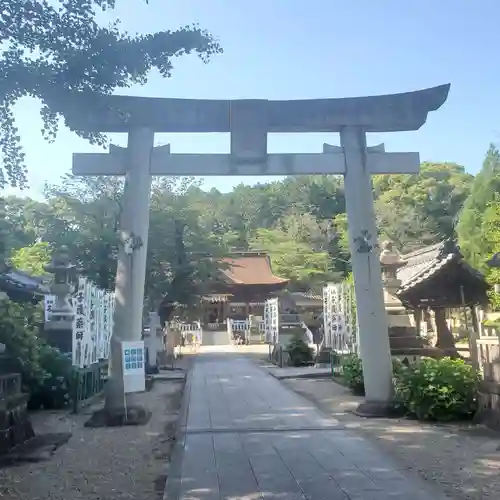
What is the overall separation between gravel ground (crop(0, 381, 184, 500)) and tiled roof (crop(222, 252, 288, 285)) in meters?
32.8

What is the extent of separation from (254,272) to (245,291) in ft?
5.32

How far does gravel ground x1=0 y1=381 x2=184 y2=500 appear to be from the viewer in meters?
5.27

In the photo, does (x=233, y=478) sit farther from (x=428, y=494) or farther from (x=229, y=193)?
(x=229, y=193)

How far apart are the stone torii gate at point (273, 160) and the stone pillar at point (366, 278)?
0.02 meters

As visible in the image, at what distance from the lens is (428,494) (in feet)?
16.0

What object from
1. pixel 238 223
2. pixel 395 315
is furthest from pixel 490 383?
pixel 238 223

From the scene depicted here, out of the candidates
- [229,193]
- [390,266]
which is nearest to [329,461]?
[390,266]

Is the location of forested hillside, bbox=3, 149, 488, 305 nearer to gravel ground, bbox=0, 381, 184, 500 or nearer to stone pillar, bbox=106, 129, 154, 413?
stone pillar, bbox=106, 129, 154, 413

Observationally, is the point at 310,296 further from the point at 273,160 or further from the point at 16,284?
the point at 273,160

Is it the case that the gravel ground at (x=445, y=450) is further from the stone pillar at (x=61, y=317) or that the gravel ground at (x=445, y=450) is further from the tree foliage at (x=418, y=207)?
the tree foliage at (x=418, y=207)

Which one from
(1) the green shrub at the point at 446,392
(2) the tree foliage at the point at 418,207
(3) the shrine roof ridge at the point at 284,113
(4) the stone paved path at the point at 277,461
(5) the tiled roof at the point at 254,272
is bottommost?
(4) the stone paved path at the point at 277,461

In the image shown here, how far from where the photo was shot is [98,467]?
20.4 ft

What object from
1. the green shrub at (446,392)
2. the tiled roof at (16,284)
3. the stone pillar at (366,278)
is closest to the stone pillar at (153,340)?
the tiled roof at (16,284)

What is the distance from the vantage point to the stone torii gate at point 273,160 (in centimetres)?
920
